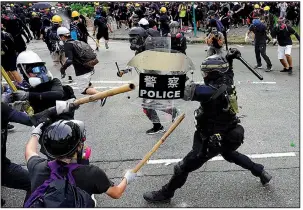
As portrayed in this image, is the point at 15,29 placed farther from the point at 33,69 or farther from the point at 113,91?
the point at 113,91

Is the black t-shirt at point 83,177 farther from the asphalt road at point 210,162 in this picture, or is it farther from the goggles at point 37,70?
the asphalt road at point 210,162

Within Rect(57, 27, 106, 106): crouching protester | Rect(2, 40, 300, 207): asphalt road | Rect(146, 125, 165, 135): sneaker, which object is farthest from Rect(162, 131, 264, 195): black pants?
Rect(57, 27, 106, 106): crouching protester

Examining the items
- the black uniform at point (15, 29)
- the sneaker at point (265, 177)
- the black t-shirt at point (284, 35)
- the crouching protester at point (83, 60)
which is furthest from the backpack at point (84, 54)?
the black t-shirt at point (284, 35)

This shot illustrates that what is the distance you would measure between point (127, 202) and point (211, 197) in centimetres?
92

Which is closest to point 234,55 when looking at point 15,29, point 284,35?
point 284,35

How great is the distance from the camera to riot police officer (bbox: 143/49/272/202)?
3.73 m

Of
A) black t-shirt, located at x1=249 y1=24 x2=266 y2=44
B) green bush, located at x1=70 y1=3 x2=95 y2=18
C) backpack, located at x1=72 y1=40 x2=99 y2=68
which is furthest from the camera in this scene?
green bush, located at x1=70 y1=3 x2=95 y2=18

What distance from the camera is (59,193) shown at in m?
2.38

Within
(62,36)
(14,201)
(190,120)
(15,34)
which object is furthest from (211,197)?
(15,34)

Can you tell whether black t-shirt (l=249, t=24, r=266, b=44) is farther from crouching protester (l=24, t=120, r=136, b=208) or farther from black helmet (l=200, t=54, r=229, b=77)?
crouching protester (l=24, t=120, r=136, b=208)

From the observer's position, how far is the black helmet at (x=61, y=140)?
2.49m

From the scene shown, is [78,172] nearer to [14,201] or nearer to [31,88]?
[31,88]

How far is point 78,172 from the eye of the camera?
252 cm

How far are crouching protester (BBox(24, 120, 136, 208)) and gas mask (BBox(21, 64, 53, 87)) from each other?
5.01ft
